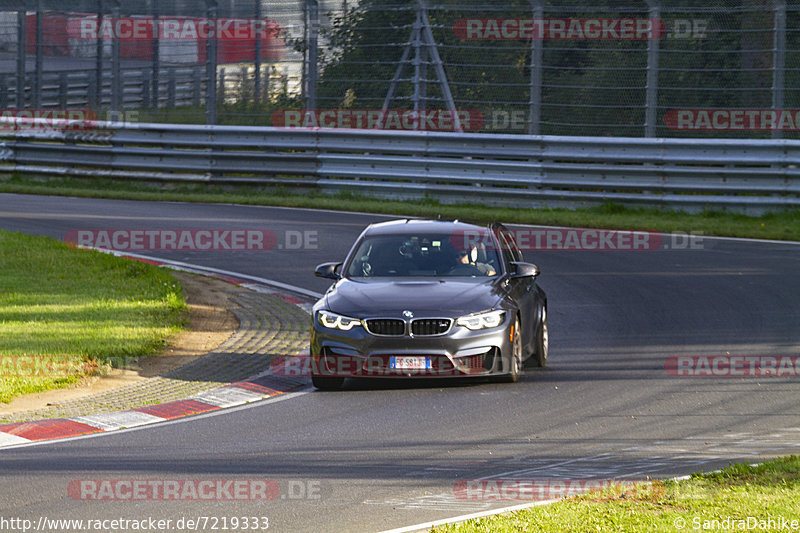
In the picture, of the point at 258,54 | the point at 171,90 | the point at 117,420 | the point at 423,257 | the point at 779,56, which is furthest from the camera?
the point at 171,90

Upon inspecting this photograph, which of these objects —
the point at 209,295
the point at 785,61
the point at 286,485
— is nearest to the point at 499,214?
the point at 785,61

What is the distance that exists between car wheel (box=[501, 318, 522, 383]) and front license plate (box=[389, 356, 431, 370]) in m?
0.81

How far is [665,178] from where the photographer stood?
22.0 meters

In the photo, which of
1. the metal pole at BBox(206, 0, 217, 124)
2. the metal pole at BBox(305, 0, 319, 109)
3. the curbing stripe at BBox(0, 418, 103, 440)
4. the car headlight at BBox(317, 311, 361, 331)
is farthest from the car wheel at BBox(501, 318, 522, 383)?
the metal pole at BBox(206, 0, 217, 124)

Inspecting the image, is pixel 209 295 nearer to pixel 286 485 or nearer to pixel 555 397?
pixel 555 397

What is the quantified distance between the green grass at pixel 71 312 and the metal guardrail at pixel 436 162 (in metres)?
7.33

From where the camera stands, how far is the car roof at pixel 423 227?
12.0 m

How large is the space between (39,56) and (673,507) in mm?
23756

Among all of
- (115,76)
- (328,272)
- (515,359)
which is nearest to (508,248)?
(515,359)

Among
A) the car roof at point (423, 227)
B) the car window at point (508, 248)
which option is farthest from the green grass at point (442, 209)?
the car roof at point (423, 227)

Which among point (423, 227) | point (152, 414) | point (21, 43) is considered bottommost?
point (152, 414)

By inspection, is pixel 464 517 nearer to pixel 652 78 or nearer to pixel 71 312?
pixel 71 312

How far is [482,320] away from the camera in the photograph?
10.5m

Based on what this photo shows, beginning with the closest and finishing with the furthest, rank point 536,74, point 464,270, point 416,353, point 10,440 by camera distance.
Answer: point 10,440 < point 416,353 < point 464,270 < point 536,74
